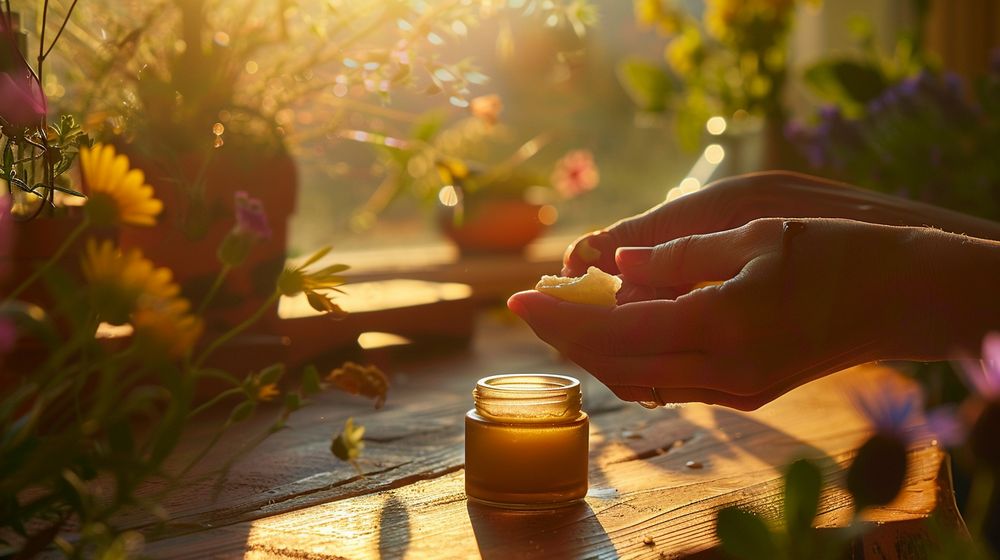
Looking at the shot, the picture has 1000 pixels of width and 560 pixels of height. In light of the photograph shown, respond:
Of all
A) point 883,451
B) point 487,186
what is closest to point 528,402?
point 883,451

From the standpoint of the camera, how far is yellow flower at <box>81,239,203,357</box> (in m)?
0.48

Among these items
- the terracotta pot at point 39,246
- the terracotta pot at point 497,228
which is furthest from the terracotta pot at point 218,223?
the terracotta pot at point 497,228

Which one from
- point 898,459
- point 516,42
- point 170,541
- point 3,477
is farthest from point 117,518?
point 516,42

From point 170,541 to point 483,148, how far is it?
171 cm

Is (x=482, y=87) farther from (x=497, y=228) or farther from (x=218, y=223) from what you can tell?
(x=218, y=223)

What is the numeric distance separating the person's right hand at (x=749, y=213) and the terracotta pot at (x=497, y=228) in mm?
1132

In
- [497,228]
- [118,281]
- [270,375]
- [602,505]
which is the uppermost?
[118,281]

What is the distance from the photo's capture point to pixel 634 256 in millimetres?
799

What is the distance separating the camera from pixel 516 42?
2.41 meters

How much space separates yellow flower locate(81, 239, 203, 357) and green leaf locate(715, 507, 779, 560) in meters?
0.26

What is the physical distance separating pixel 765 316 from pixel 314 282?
30cm

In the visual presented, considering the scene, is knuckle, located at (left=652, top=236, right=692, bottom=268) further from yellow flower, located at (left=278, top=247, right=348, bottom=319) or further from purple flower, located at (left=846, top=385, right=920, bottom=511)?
purple flower, located at (left=846, top=385, right=920, bottom=511)

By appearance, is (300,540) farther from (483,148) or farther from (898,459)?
(483,148)

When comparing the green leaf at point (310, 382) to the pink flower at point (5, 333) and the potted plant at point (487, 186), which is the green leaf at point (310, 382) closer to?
the pink flower at point (5, 333)
